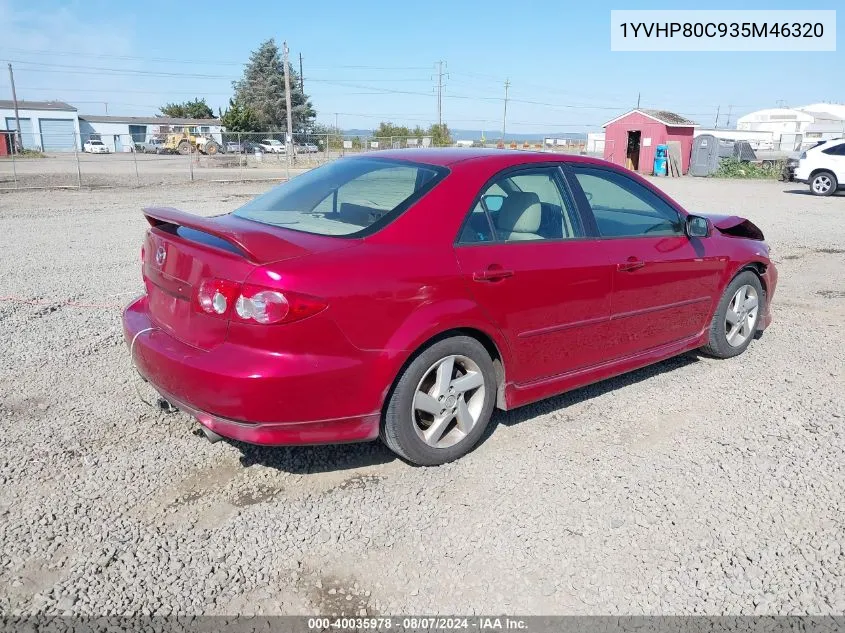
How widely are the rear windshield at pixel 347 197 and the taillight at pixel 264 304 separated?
53 cm

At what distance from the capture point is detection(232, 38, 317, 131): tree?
8044 centimetres

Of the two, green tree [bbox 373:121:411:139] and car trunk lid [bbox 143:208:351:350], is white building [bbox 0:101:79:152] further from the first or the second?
car trunk lid [bbox 143:208:351:350]

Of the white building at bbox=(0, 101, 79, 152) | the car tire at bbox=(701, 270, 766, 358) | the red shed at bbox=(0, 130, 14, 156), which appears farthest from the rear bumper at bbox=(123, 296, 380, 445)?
the white building at bbox=(0, 101, 79, 152)

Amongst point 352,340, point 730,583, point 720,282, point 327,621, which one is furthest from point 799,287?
point 327,621

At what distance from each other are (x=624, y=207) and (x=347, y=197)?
6.29ft

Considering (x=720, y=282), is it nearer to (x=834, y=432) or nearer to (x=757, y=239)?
(x=757, y=239)

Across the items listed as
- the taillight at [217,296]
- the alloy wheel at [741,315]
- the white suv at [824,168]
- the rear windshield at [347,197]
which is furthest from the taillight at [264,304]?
the white suv at [824,168]

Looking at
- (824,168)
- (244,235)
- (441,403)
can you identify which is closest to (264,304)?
(244,235)

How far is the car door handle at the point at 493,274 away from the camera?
11.3ft

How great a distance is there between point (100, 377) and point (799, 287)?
753 centimetres

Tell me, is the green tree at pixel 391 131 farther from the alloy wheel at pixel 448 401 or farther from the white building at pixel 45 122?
the alloy wheel at pixel 448 401

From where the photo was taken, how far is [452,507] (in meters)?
3.19

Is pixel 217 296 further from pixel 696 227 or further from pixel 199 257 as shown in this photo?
pixel 696 227

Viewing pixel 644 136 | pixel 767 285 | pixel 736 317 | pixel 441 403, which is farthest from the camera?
pixel 644 136
